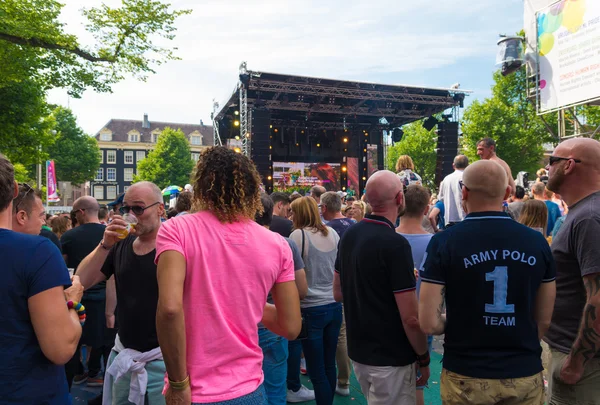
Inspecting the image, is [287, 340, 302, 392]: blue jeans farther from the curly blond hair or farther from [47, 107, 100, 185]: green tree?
[47, 107, 100, 185]: green tree

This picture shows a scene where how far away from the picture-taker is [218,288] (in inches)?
67.9

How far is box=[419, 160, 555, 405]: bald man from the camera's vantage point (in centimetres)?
199

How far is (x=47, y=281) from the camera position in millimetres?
1665

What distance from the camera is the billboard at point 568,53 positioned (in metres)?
9.64

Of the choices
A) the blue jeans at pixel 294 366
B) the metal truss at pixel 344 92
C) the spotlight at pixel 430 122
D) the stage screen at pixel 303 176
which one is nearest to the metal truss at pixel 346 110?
the spotlight at pixel 430 122

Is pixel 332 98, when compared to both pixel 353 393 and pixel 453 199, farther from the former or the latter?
pixel 353 393

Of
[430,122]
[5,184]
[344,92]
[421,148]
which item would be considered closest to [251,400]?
[5,184]

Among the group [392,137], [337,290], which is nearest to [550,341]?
[337,290]

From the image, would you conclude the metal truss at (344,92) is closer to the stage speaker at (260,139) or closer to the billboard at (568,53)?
the stage speaker at (260,139)

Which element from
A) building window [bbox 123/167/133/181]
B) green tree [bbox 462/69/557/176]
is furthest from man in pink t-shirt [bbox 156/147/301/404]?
building window [bbox 123/167/133/181]

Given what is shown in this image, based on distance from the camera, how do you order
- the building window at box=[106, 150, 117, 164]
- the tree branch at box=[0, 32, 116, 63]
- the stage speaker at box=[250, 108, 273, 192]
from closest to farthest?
1. the tree branch at box=[0, 32, 116, 63]
2. the stage speaker at box=[250, 108, 273, 192]
3. the building window at box=[106, 150, 117, 164]

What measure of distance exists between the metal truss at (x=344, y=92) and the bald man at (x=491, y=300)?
14891 millimetres

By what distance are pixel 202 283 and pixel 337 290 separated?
1.54m

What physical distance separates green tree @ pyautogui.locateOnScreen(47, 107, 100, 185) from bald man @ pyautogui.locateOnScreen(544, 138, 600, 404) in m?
42.5
